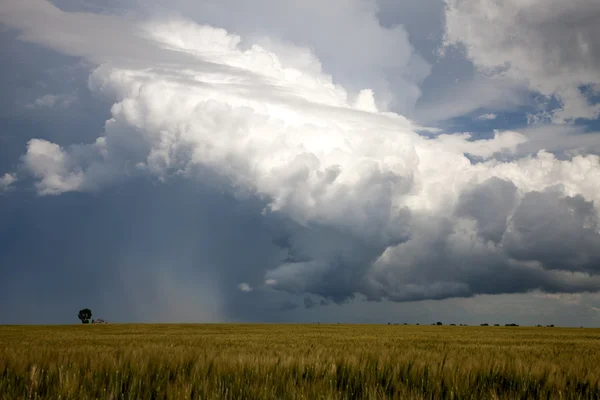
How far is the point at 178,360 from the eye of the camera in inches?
210

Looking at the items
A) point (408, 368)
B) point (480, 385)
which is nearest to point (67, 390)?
point (408, 368)

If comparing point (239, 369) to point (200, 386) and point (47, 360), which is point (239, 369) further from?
point (47, 360)

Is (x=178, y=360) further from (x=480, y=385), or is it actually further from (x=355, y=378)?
(x=480, y=385)

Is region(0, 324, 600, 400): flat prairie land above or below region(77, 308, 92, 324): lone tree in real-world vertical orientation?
above

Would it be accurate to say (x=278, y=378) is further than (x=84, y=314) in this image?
No

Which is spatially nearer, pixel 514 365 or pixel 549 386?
pixel 549 386

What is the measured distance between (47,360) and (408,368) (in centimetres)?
444

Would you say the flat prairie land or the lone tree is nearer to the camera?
the flat prairie land

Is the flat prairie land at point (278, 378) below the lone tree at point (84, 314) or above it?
above

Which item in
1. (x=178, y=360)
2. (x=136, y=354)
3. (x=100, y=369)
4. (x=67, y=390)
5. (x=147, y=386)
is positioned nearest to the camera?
(x=67, y=390)

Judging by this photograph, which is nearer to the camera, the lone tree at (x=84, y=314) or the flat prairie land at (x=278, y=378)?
the flat prairie land at (x=278, y=378)

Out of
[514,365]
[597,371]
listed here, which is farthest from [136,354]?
[597,371]

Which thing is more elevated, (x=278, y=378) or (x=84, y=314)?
(x=278, y=378)

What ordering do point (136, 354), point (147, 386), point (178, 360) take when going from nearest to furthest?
point (147, 386)
point (178, 360)
point (136, 354)
